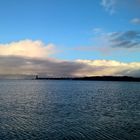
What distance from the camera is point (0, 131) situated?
28797 mm

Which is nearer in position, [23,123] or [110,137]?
[110,137]

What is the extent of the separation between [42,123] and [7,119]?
20.2ft

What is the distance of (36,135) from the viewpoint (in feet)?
90.1

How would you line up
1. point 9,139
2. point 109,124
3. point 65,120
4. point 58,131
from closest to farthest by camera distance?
point 9,139 < point 58,131 < point 109,124 < point 65,120

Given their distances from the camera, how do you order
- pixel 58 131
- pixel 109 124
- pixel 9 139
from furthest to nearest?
1. pixel 109 124
2. pixel 58 131
3. pixel 9 139

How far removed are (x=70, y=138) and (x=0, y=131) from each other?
27.3 feet

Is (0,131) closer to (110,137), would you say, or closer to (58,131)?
(58,131)

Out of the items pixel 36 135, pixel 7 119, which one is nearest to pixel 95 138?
pixel 36 135

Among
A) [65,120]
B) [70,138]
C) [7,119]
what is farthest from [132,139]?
[7,119]

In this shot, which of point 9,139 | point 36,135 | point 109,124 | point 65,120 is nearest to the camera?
point 9,139

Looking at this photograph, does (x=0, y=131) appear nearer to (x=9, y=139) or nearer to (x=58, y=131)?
(x=9, y=139)

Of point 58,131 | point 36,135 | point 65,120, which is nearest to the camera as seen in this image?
point 36,135

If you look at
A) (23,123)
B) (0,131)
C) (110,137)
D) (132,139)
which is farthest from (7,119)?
(132,139)

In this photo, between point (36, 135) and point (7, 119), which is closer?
point (36, 135)
